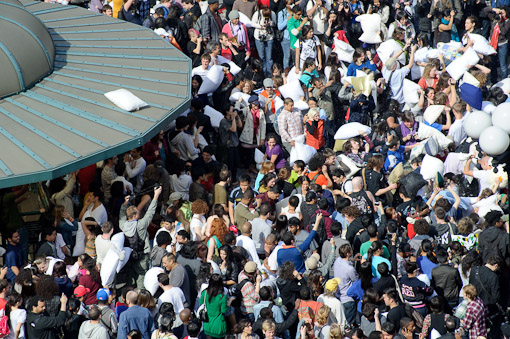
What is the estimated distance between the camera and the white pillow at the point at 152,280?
42.0 ft

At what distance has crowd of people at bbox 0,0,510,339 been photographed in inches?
485

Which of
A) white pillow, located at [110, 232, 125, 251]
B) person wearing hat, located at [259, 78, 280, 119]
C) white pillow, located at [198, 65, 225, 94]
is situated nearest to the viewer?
white pillow, located at [110, 232, 125, 251]

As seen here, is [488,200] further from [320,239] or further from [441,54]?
[441,54]

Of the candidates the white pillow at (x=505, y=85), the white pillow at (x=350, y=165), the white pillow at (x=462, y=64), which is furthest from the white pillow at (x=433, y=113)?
the white pillow at (x=350, y=165)

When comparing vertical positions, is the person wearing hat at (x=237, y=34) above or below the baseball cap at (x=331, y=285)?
below

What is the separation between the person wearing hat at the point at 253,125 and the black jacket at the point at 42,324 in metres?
7.16

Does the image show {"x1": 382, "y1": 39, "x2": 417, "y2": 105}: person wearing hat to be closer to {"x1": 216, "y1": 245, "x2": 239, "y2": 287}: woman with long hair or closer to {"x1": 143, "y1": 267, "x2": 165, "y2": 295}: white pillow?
{"x1": 216, "y1": 245, "x2": 239, "y2": 287}: woman with long hair

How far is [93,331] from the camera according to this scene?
11.7m

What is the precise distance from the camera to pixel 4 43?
607 inches

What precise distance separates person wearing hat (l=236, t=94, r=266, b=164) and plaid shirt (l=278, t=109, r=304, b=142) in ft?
1.58

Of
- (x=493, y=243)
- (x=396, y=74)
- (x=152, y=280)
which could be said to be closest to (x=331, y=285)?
(x=152, y=280)

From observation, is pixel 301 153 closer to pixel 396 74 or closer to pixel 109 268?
A: pixel 396 74

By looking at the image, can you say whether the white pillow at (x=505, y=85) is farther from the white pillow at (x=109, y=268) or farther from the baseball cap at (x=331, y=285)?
the white pillow at (x=109, y=268)

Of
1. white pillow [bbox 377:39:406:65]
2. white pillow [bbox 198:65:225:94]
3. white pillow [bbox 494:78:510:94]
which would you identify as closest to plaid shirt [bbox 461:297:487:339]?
white pillow [bbox 198:65:225:94]
